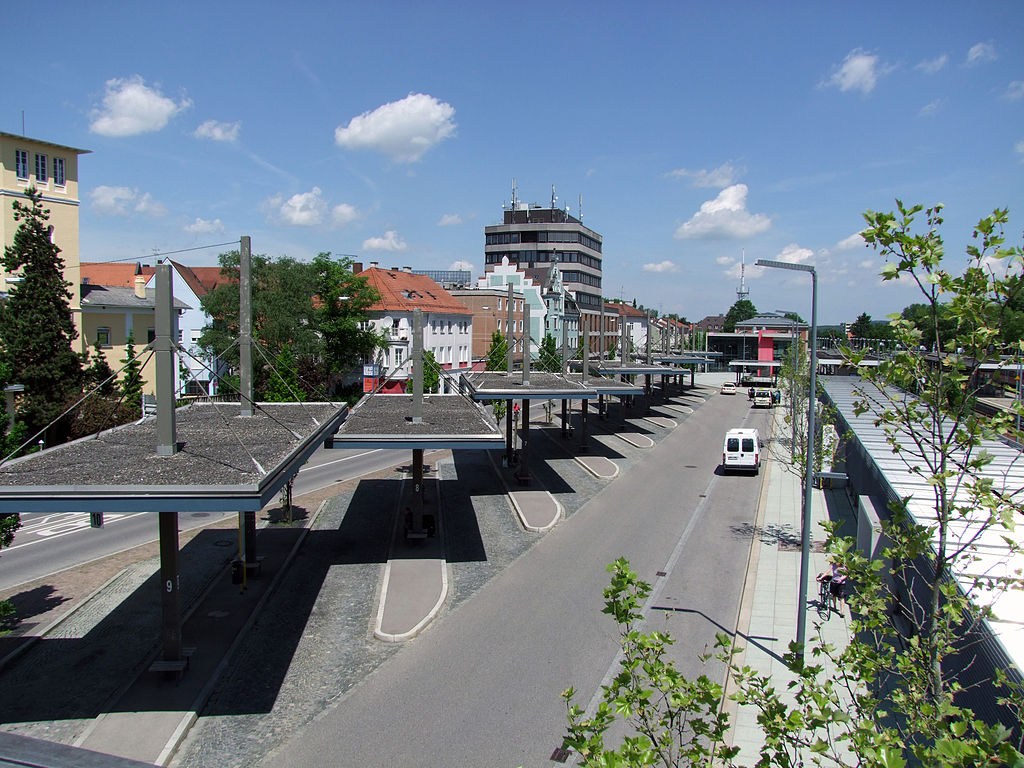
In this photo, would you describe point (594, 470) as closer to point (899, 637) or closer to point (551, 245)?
point (899, 637)

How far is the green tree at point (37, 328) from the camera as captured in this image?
32.7m

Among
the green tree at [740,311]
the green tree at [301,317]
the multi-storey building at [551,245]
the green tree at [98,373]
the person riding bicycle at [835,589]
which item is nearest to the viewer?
the person riding bicycle at [835,589]

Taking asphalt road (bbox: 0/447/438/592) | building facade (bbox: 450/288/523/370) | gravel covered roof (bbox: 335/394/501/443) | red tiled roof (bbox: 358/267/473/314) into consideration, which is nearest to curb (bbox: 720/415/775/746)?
gravel covered roof (bbox: 335/394/501/443)

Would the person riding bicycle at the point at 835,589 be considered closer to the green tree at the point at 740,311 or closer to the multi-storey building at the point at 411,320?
the multi-storey building at the point at 411,320

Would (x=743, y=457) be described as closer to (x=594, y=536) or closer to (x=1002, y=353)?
(x=594, y=536)

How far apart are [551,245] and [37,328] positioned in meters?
75.8

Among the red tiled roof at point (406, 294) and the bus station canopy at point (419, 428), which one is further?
the red tiled roof at point (406, 294)

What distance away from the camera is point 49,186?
39.9m

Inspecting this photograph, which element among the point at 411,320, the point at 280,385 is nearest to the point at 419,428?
the point at 280,385

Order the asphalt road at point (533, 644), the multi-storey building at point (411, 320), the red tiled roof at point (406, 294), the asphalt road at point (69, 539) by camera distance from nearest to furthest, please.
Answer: the asphalt road at point (533, 644) < the asphalt road at point (69, 539) < the multi-storey building at point (411, 320) < the red tiled roof at point (406, 294)

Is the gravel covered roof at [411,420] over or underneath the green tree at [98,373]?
underneath

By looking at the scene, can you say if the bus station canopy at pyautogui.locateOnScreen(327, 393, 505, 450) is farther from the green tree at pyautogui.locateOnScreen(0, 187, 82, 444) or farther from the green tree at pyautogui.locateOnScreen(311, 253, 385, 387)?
the green tree at pyautogui.locateOnScreen(311, 253, 385, 387)

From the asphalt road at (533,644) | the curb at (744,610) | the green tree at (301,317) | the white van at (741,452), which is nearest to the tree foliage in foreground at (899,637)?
the curb at (744,610)

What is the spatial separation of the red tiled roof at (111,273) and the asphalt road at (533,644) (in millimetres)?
51174
